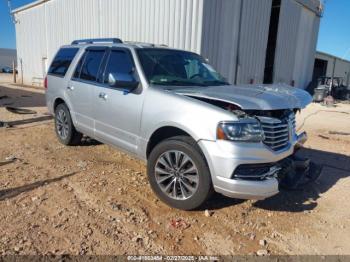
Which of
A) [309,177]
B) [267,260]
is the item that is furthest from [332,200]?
[267,260]

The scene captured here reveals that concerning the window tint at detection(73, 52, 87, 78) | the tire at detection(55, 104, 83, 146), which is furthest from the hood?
the tire at detection(55, 104, 83, 146)

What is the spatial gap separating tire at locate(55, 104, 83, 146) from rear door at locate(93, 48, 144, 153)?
1.08m

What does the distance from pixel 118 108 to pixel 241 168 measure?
6.79ft

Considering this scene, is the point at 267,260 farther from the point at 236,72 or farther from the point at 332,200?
the point at 236,72

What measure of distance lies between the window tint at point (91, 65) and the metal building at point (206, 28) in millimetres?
5871

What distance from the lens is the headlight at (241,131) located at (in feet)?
10.9

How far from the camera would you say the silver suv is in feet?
11.0

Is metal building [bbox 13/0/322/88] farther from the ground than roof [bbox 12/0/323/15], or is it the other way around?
roof [bbox 12/0/323/15]

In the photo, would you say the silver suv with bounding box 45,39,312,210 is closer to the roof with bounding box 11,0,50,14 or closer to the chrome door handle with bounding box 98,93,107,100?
the chrome door handle with bounding box 98,93,107,100

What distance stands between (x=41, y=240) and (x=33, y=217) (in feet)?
1.66

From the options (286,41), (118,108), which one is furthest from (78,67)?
(286,41)

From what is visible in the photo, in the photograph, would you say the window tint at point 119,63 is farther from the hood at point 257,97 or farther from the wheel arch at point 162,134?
the wheel arch at point 162,134

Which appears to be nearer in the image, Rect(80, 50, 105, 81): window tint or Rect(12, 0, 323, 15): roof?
Rect(80, 50, 105, 81): window tint

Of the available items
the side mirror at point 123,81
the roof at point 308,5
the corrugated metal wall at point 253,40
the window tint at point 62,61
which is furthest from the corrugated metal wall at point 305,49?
the side mirror at point 123,81
